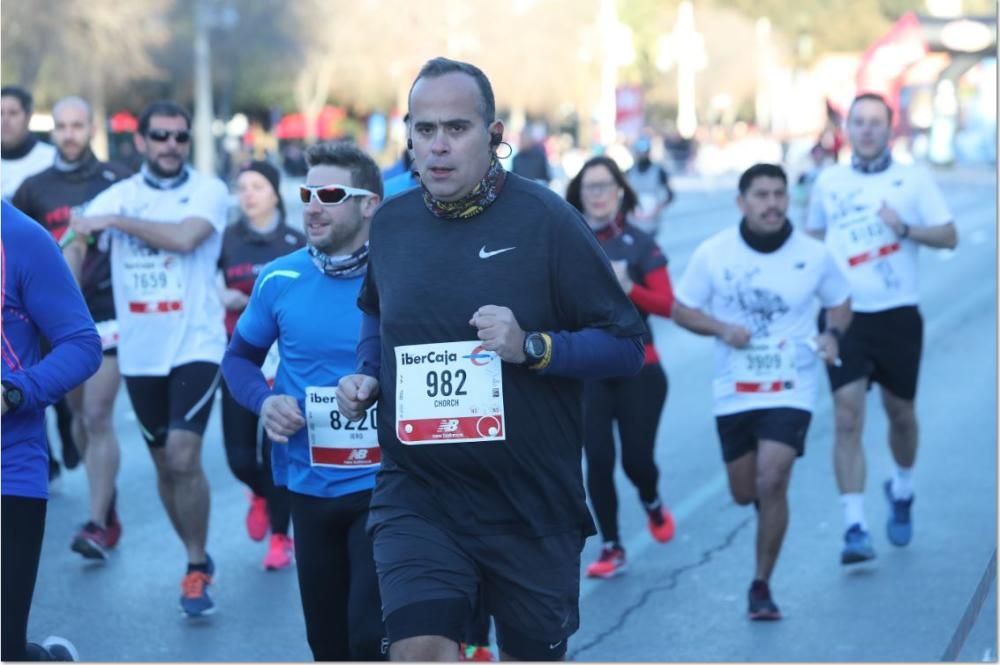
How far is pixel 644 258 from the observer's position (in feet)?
27.8

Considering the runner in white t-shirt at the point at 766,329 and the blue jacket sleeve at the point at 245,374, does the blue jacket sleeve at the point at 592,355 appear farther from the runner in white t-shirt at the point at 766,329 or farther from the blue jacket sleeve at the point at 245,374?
the runner in white t-shirt at the point at 766,329

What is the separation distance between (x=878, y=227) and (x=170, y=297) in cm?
345

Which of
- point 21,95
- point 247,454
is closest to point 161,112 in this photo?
point 247,454

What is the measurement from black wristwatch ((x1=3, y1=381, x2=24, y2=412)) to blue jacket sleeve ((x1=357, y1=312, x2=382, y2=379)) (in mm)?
907

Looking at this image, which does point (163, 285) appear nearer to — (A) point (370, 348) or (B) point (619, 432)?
(B) point (619, 432)

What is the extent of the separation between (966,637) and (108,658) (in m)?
3.54

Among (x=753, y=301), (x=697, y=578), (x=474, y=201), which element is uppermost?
(x=474, y=201)

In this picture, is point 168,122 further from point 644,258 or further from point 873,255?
point 873,255

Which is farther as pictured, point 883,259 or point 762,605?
point 883,259

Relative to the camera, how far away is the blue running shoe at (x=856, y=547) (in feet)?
27.1

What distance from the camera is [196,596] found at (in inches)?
299

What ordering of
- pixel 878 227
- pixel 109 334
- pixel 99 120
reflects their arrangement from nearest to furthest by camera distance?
pixel 109 334, pixel 878 227, pixel 99 120

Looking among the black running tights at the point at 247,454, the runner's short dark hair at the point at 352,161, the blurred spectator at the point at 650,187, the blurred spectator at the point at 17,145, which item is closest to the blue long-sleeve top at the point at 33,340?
the runner's short dark hair at the point at 352,161

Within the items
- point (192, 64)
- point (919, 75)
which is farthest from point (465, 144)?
point (192, 64)
